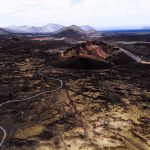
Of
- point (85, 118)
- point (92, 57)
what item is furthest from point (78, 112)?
point (92, 57)

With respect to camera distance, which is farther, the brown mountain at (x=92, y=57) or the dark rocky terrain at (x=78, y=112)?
the brown mountain at (x=92, y=57)

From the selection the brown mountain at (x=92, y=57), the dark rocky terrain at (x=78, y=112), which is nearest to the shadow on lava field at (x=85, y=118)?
the dark rocky terrain at (x=78, y=112)

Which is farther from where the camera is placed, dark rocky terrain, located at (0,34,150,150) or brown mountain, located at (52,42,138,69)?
brown mountain, located at (52,42,138,69)

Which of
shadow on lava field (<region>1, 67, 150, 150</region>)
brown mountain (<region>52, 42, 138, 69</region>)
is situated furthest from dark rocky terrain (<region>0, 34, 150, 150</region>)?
brown mountain (<region>52, 42, 138, 69</region>)

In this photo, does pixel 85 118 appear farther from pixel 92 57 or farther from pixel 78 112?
pixel 92 57

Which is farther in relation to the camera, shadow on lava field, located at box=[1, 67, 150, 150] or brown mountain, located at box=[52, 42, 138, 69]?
brown mountain, located at box=[52, 42, 138, 69]

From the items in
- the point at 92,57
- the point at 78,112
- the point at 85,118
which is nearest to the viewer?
the point at 85,118

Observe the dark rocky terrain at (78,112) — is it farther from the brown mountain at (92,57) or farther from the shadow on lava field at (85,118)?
the brown mountain at (92,57)

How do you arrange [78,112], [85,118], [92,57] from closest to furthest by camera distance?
[85,118]
[78,112]
[92,57]

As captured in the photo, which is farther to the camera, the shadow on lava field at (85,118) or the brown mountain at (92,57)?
the brown mountain at (92,57)

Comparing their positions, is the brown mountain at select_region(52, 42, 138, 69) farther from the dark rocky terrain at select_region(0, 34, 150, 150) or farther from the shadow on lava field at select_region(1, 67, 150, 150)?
the shadow on lava field at select_region(1, 67, 150, 150)
